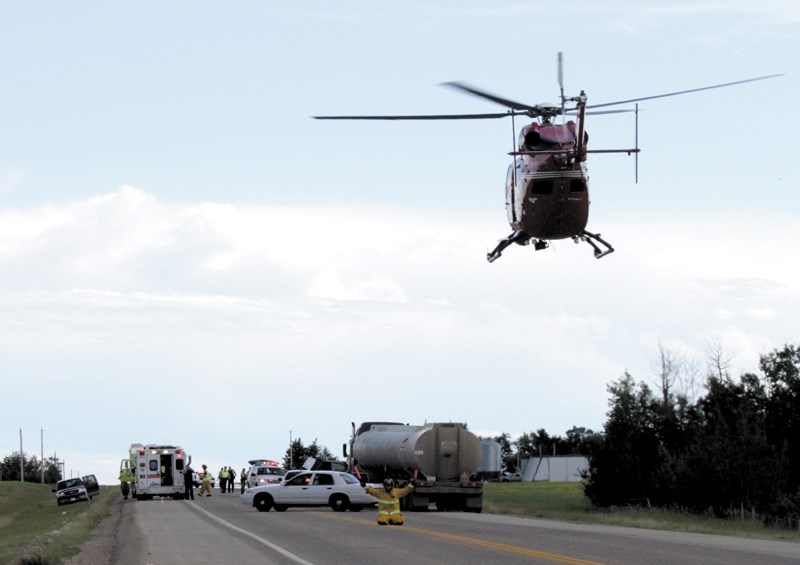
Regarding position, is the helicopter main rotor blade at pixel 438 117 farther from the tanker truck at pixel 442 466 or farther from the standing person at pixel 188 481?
the standing person at pixel 188 481

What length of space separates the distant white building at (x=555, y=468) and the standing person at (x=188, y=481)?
87.2 m

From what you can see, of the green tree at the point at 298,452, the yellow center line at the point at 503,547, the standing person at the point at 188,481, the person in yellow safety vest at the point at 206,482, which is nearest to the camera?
the yellow center line at the point at 503,547

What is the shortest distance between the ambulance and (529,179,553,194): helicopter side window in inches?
1304

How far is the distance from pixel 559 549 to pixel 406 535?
530 cm

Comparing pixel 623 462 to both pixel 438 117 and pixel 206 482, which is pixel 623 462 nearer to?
pixel 206 482

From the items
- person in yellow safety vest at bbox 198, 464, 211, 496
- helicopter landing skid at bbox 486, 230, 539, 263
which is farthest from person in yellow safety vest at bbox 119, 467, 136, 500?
helicopter landing skid at bbox 486, 230, 539, 263

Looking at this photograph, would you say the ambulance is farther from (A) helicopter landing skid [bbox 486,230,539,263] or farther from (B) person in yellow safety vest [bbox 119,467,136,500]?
(A) helicopter landing skid [bbox 486,230,539,263]

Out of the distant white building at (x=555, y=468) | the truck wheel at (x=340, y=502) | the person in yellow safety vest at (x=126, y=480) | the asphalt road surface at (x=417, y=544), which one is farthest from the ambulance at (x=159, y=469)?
the distant white building at (x=555, y=468)

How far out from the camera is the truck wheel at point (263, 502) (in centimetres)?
4269

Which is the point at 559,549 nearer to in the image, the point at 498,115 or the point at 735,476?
the point at 498,115

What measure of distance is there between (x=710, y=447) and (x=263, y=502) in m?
19.1

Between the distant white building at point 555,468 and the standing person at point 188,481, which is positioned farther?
the distant white building at point 555,468

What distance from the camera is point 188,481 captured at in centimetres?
5691

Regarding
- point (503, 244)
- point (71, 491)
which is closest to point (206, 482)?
point (71, 491)
